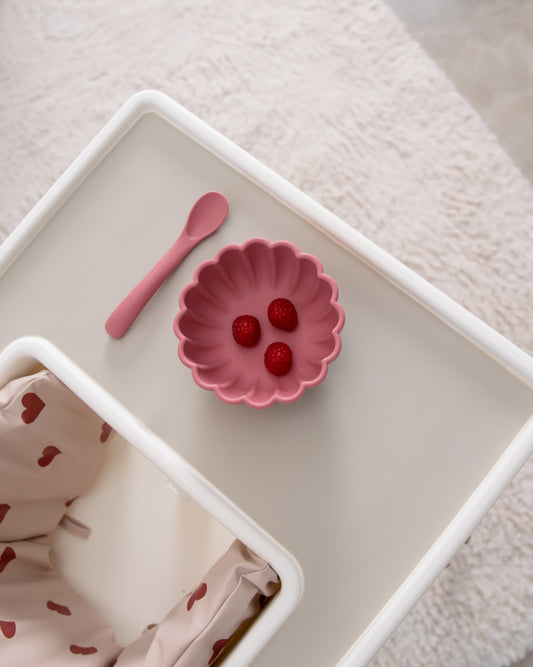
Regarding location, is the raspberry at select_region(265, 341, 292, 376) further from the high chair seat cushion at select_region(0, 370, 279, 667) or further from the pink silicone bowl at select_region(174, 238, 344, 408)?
the high chair seat cushion at select_region(0, 370, 279, 667)

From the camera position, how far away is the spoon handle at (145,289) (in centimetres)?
71

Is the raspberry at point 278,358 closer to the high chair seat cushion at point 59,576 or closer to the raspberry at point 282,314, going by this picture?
the raspberry at point 282,314

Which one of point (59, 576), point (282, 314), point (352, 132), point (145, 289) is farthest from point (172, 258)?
point (352, 132)

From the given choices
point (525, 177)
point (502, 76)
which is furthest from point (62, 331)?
point (502, 76)

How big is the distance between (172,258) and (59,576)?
489 mm

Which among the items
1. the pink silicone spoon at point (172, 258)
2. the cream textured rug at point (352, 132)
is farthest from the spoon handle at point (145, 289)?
the cream textured rug at point (352, 132)

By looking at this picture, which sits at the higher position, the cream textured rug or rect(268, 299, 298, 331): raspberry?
the cream textured rug

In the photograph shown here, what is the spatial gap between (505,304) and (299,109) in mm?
638

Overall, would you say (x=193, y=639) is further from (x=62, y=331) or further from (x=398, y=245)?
(x=398, y=245)

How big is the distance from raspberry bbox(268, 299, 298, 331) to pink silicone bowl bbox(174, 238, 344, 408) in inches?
0.6

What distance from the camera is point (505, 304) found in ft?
3.94

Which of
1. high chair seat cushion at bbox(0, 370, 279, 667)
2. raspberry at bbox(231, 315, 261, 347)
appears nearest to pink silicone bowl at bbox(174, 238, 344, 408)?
raspberry at bbox(231, 315, 261, 347)

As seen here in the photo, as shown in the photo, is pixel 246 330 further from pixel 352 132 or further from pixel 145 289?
pixel 352 132

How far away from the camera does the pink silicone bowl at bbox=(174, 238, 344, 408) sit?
654 mm
